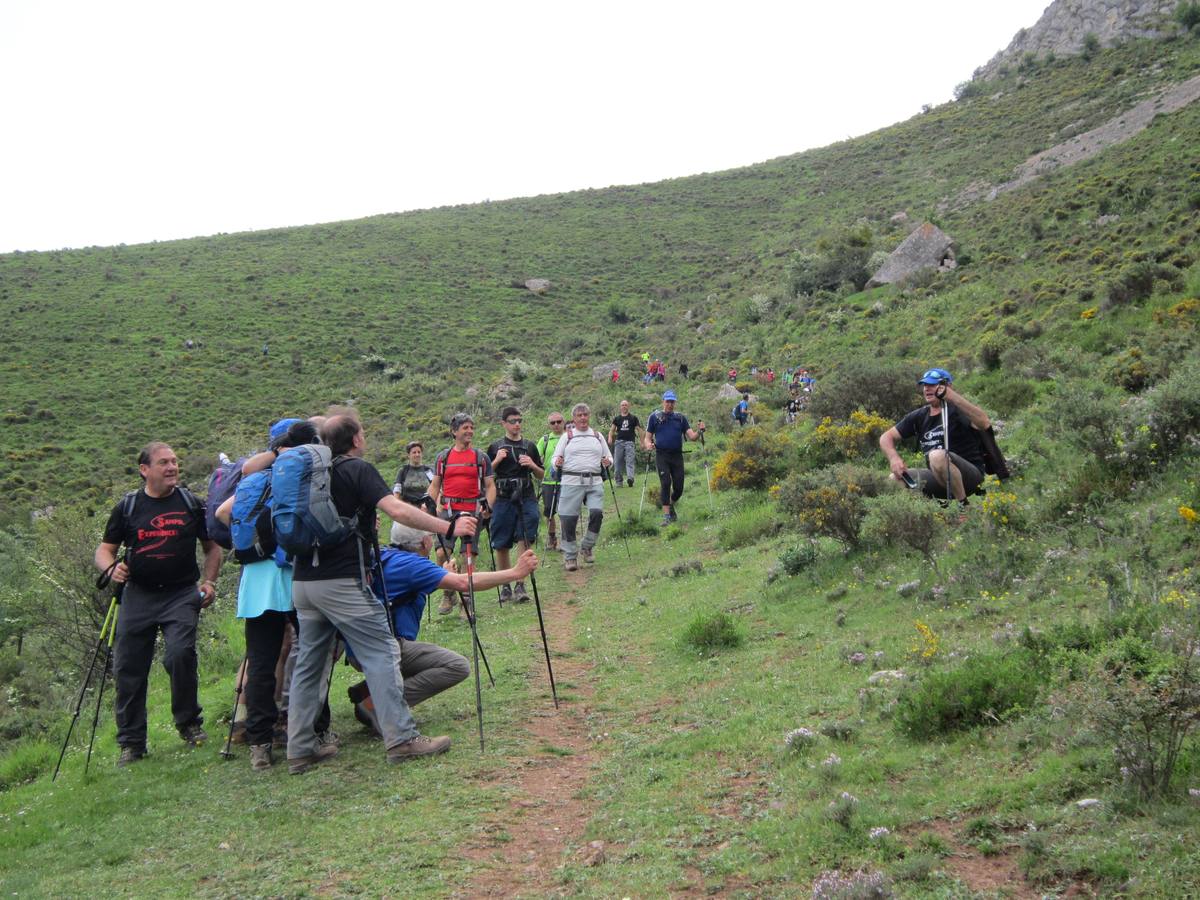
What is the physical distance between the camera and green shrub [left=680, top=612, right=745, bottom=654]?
7898 millimetres

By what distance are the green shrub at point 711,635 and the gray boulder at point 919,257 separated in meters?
24.9

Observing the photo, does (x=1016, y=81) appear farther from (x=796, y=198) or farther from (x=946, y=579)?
(x=946, y=579)

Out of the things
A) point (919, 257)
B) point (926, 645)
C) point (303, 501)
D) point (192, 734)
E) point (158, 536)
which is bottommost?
point (192, 734)

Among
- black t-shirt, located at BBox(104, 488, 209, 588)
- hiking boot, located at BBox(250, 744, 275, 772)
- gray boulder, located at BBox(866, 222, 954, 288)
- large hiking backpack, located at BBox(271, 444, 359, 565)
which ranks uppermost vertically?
gray boulder, located at BBox(866, 222, 954, 288)

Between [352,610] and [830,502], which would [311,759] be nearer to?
[352,610]

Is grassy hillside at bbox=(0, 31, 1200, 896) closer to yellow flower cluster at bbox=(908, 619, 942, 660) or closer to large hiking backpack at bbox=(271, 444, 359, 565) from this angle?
yellow flower cluster at bbox=(908, 619, 942, 660)

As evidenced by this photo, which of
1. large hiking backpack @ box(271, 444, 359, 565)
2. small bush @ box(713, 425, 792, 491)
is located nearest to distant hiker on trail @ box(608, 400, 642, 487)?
small bush @ box(713, 425, 792, 491)

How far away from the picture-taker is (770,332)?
3484cm

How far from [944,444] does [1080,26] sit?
70232 mm

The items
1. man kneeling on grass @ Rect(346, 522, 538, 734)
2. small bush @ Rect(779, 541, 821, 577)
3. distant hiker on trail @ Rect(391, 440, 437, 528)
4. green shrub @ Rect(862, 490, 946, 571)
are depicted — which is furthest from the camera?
distant hiker on trail @ Rect(391, 440, 437, 528)

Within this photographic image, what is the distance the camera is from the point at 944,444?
29.4 feet

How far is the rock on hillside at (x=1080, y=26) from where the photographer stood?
55.3 meters

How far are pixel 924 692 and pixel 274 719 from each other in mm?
4530

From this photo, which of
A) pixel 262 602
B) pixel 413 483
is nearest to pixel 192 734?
pixel 262 602
